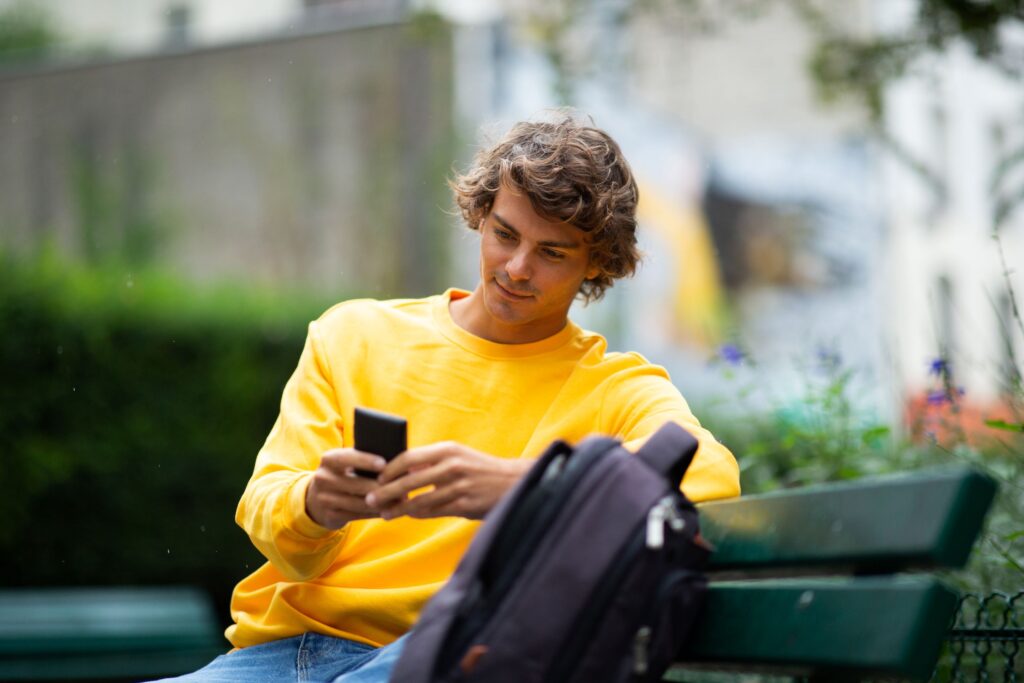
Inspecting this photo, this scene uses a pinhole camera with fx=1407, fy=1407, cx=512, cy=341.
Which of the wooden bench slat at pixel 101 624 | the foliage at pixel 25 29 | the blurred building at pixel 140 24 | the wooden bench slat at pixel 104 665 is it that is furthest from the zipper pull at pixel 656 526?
the foliage at pixel 25 29

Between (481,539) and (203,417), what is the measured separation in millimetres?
9249

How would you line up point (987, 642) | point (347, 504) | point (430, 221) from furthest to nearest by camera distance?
1. point (430, 221)
2. point (987, 642)
3. point (347, 504)

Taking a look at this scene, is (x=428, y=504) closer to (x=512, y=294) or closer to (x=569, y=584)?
(x=569, y=584)

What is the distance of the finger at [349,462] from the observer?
6.58 feet

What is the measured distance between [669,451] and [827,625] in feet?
0.98

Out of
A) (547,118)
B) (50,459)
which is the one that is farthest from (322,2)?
(547,118)

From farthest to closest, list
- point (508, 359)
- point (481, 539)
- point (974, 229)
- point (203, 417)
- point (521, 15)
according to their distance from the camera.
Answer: point (974, 229) < point (203, 417) < point (521, 15) < point (508, 359) < point (481, 539)

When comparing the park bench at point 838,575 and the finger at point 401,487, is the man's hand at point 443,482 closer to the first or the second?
the finger at point 401,487

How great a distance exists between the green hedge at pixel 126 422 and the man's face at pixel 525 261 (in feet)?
25.9

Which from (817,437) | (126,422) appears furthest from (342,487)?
(126,422)

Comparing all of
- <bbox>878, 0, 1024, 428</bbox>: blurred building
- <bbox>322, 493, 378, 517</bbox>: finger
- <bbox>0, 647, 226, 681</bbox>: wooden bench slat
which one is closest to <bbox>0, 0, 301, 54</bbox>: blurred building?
<bbox>878, 0, 1024, 428</bbox>: blurred building

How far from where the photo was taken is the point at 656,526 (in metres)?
1.72

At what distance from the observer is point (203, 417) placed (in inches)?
420

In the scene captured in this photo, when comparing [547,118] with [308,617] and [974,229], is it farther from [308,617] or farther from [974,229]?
[974,229]
